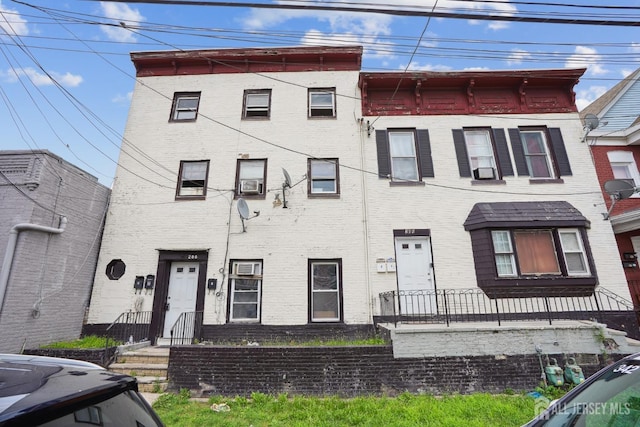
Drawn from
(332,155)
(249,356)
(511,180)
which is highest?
(332,155)

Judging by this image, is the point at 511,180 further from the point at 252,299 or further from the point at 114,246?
the point at 114,246

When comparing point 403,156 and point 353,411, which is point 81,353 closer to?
point 353,411

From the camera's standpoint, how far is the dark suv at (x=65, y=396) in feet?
4.51

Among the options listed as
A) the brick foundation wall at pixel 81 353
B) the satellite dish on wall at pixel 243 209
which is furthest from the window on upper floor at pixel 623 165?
the brick foundation wall at pixel 81 353

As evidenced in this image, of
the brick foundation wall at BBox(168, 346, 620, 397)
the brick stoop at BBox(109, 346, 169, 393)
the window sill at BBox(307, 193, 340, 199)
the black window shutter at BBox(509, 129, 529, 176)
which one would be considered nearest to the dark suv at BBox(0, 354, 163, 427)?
the brick foundation wall at BBox(168, 346, 620, 397)

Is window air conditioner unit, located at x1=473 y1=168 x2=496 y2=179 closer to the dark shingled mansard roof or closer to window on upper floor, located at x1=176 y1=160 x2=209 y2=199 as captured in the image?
the dark shingled mansard roof

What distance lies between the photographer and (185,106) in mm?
11586

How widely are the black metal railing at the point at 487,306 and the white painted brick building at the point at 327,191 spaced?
0.33 metres

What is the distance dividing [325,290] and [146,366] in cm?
495

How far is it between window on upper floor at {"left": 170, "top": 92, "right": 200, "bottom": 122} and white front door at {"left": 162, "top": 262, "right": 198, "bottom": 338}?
5441 mm

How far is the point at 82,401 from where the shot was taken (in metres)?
1.55

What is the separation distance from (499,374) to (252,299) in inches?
261

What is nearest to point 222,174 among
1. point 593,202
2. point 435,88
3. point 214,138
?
point 214,138

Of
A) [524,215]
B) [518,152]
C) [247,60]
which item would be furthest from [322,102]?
[524,215]
